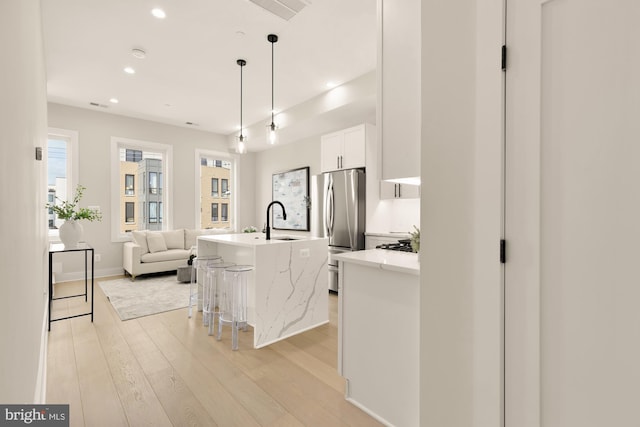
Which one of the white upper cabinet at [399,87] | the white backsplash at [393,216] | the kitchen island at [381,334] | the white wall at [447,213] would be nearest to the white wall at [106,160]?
the white backsplash at [393,216]

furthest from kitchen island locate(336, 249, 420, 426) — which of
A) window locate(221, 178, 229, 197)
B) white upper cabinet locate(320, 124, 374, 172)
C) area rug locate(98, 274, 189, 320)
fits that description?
window locate(221, 178, 229, 197)

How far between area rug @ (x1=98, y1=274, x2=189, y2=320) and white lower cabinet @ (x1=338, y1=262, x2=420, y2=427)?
273 centimetres

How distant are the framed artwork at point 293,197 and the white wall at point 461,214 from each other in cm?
445

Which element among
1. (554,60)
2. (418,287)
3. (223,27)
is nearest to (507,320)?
(418,287)

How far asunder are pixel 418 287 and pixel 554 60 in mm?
1079

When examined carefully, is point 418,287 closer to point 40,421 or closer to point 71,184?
point 40,421

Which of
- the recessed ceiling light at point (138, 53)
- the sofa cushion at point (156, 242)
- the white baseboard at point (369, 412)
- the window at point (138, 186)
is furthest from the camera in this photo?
the window at point (138, 186)

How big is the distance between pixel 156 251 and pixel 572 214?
5.94 meters

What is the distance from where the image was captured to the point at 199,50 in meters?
3.32

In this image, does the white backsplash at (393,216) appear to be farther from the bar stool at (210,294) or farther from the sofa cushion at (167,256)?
the sofa cushion at (167,256)

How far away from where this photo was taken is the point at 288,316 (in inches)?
115

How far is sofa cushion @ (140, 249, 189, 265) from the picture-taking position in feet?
16.9

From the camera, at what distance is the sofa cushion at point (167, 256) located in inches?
203

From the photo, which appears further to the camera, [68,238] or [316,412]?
[68,238]
